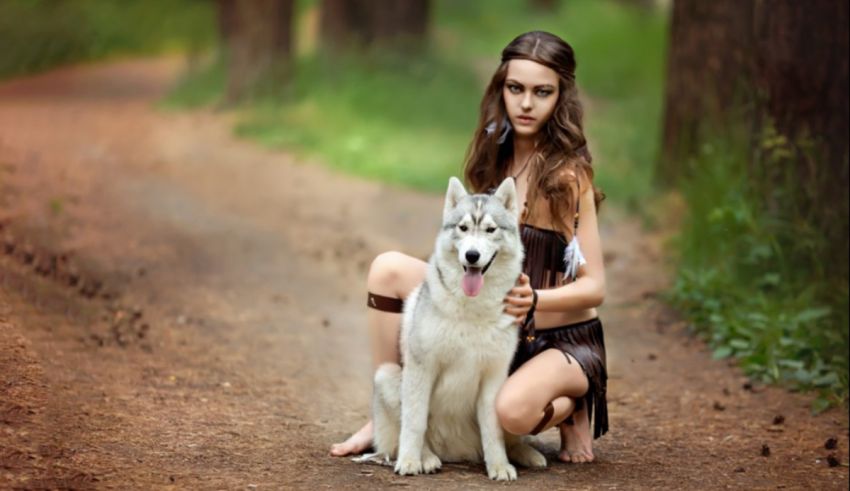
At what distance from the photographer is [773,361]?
650 centimetres

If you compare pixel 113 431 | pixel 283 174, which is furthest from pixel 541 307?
pixel 283 174

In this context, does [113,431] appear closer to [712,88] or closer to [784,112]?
[784,112]

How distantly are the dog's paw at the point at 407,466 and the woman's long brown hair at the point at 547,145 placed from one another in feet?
3.70

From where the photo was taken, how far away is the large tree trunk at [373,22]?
16.5 m

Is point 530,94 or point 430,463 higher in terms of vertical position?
point 530,94

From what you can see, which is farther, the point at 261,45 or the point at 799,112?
the point at 261,45

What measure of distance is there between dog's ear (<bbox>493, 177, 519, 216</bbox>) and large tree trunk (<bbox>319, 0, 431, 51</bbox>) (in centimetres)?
1219

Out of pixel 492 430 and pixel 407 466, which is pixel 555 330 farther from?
pixel 407 466

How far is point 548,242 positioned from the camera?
4.73 meters

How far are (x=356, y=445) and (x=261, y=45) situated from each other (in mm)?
11164

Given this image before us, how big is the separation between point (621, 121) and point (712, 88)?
17.3 feet

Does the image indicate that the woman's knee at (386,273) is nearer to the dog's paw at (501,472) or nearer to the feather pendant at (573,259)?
the feather pendant at (573,259)

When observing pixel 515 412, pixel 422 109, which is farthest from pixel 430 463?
pixel 422 109

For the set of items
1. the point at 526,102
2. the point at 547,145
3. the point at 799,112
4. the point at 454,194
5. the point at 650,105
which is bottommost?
the point at 454,194
